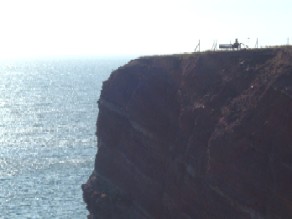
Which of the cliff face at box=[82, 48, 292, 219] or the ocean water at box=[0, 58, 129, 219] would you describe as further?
the ocean water at box=[0, 58, 129, 219]

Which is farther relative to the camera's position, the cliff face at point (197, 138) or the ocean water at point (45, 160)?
the ocean water at point (45, 160)

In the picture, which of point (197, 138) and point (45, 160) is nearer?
point (197, 138)

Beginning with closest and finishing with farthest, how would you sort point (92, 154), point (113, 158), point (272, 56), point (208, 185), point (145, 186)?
1. point (208, 185)
2. point (272, 56)
3. point (145, 186)
4. point (113, 158)
5. point (92, 154)

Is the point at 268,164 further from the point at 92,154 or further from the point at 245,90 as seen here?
the point at 92,154

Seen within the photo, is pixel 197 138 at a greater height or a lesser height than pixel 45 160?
greater

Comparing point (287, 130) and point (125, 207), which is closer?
point (287, 130)

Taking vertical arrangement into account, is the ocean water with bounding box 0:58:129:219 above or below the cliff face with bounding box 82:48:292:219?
below

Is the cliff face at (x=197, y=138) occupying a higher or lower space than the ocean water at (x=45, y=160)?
higher

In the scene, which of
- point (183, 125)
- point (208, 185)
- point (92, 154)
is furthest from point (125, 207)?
point (92, 154)
